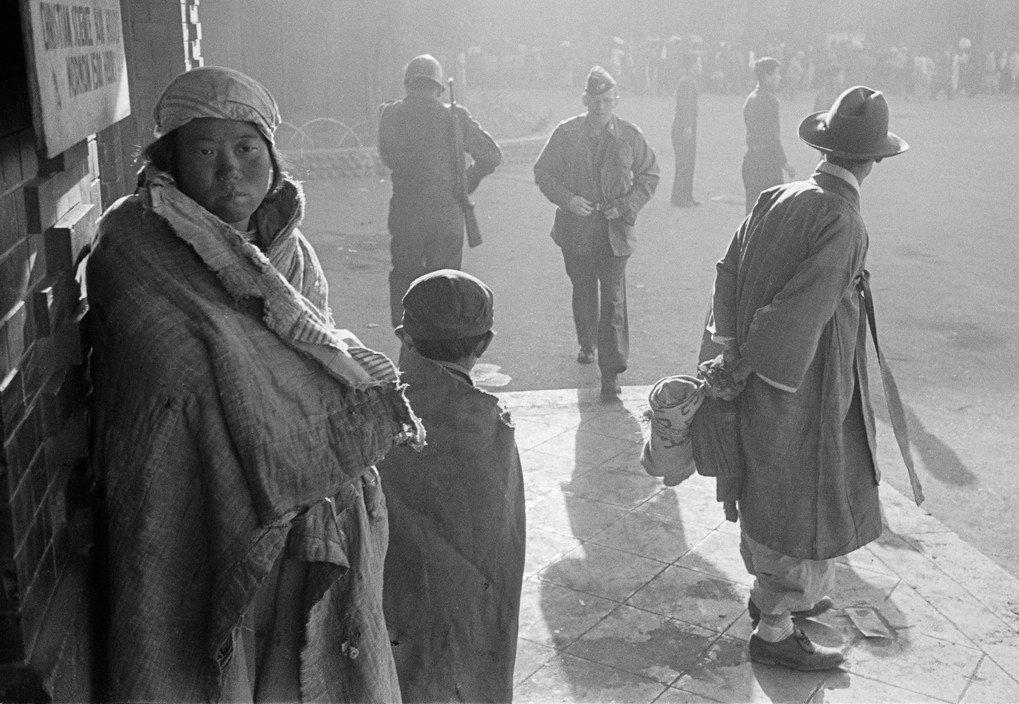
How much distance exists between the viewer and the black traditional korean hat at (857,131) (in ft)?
13.0

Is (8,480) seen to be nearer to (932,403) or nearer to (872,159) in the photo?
(872,159)

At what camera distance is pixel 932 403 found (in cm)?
781

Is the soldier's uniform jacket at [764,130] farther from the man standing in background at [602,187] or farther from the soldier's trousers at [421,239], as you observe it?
the soldier's trousers at [421,239]

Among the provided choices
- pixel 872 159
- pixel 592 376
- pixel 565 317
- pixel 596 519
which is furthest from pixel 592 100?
pixel 872 159

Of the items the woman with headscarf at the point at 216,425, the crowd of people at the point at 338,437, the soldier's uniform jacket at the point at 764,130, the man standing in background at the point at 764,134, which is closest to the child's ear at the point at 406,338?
the crowd of people at the point at 338,437

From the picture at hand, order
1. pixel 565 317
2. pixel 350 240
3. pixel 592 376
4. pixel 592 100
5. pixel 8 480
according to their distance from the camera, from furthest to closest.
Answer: pixel 350 240 < pixel 565 317 < pixel 592 376 < pixel 592 100 < pixel 8 480

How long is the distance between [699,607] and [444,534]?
183cm

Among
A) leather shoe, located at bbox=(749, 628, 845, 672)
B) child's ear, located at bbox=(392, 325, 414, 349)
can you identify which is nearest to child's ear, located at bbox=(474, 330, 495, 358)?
child's ear, located at bbox=(392, 325, 414, 349)

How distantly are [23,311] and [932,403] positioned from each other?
23.0 ft

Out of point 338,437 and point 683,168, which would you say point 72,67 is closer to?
point 338,437

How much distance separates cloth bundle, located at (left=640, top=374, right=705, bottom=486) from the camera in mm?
4102

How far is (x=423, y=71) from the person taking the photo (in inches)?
316

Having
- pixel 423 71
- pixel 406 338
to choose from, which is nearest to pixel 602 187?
pixel 423 71

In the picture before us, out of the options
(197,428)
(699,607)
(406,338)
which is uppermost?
(197,428)
